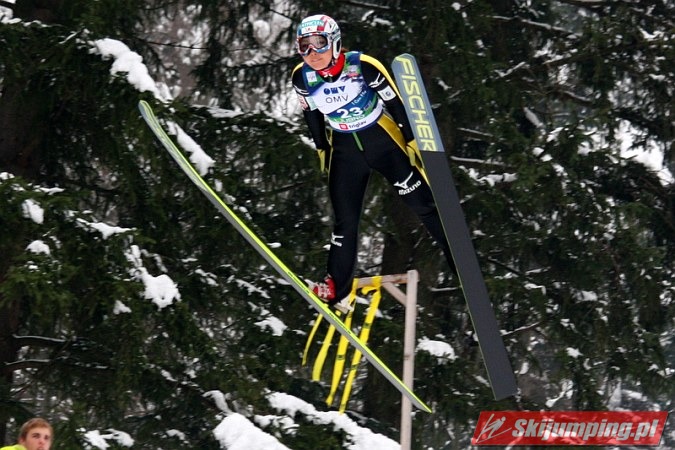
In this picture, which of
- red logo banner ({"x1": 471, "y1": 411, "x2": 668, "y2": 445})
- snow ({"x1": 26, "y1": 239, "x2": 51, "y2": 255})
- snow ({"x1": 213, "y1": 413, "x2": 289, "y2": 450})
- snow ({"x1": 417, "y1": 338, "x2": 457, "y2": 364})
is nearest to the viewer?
snow ({"x1": 26, "y1": 239, "x2": 51, "y2": 255})

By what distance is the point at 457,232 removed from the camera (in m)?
5.27

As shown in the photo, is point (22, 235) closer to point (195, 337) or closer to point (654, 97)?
point (195, 337)

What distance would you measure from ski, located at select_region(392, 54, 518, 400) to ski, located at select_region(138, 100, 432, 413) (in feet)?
1.65

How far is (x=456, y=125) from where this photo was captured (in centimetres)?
1014

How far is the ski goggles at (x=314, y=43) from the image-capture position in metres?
5.22

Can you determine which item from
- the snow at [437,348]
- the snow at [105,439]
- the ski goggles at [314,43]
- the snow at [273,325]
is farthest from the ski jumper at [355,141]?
the snow at [437,348]

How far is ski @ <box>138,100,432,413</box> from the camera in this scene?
5645 mm

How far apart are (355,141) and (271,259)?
31.3 inches

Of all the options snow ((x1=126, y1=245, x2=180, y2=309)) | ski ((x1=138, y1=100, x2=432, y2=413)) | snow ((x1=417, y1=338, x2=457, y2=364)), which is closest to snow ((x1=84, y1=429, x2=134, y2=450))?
snow ((x1=126, y1=245, x2=180, y2=309))

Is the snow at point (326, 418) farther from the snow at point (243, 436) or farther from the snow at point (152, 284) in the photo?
the snow at point (152, 284)

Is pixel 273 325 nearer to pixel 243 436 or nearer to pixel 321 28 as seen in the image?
pixel 243 436

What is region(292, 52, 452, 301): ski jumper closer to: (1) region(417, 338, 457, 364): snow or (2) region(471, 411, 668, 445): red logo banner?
(1) region(417, 338, 457, 364): snow

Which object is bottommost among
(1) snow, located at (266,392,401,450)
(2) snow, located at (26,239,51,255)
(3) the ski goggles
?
(1) snow, located at (266,392,401,450)

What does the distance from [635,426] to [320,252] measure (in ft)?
21.3
